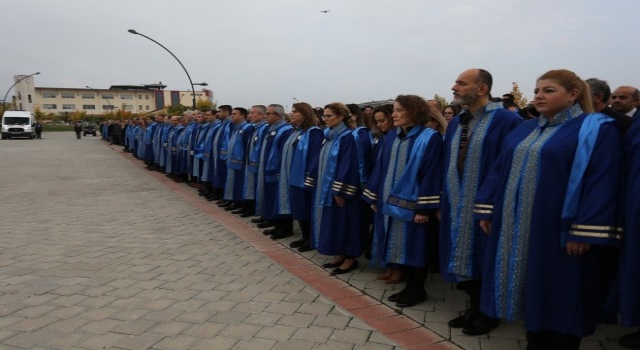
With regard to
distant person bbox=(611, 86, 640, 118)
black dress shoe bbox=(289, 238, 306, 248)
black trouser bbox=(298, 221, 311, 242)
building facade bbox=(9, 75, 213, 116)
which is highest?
building facade bbox=(9, 75, 213, 116)

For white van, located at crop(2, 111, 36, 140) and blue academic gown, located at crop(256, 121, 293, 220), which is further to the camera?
white van, located at crop(2, 111, 36, 140)

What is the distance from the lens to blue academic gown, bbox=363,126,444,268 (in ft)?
13.0

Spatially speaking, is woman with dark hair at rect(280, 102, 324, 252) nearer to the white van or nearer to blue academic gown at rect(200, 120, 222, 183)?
blue academic gown at rect(200, 120, 222, 183)

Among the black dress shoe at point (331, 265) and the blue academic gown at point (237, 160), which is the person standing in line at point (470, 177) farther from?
the blue academic gown at point (237, 160)

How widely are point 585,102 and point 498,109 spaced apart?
27.9 inches

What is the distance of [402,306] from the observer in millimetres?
4047

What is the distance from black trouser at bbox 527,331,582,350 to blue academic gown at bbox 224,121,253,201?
6023mm

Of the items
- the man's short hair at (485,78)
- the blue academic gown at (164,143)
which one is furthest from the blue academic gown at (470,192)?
the blue academic gown at (164,143)

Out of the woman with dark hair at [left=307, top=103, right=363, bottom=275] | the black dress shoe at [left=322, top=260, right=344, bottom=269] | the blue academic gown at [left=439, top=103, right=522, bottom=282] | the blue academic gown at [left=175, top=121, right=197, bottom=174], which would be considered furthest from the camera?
the blue academic gown at [left=175, top=121, right=197, bottom=174]

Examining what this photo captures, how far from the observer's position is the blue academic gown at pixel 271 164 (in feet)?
22.8

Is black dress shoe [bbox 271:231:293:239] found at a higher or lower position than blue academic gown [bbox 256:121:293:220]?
lower

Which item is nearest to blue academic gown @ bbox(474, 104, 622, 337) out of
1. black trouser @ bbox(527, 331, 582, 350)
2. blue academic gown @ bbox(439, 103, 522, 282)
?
black trouser @ bbox(527, 331, 582, 350)

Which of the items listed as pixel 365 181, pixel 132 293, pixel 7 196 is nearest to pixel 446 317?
pixel 365 181

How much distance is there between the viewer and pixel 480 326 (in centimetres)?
349
